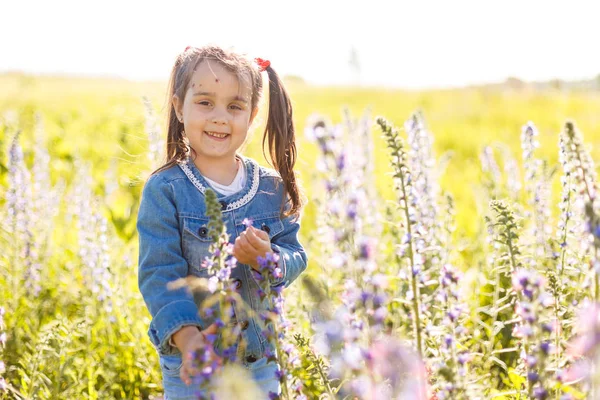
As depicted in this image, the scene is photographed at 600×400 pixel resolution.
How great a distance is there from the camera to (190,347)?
7.39 feet

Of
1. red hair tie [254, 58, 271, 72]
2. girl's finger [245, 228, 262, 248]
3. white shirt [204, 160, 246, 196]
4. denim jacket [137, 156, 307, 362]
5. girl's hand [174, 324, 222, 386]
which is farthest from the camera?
red hair tie [254, 58, 271, 72]

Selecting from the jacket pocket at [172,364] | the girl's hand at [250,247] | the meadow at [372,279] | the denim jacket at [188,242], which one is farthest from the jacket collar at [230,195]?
the jacket pocket at [172,364]

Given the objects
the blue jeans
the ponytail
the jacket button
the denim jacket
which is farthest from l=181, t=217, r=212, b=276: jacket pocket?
the ponytail

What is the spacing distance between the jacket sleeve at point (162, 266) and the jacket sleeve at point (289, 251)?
0.39m

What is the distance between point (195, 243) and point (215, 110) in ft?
1.86

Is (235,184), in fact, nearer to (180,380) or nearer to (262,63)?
(262,63)

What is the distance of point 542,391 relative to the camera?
180 cm

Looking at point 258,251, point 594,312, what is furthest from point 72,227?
point 594,312

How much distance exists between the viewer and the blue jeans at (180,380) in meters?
2.71

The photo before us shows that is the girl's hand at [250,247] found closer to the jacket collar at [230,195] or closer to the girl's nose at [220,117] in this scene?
the jacket collar at [230,195]

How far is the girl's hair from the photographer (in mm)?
2893

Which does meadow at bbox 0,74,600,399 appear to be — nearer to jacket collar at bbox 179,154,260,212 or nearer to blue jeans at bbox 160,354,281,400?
blue jeans at bbox 160,354,281,400

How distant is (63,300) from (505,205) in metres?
3.43

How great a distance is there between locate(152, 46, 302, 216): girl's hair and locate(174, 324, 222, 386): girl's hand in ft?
2.78
